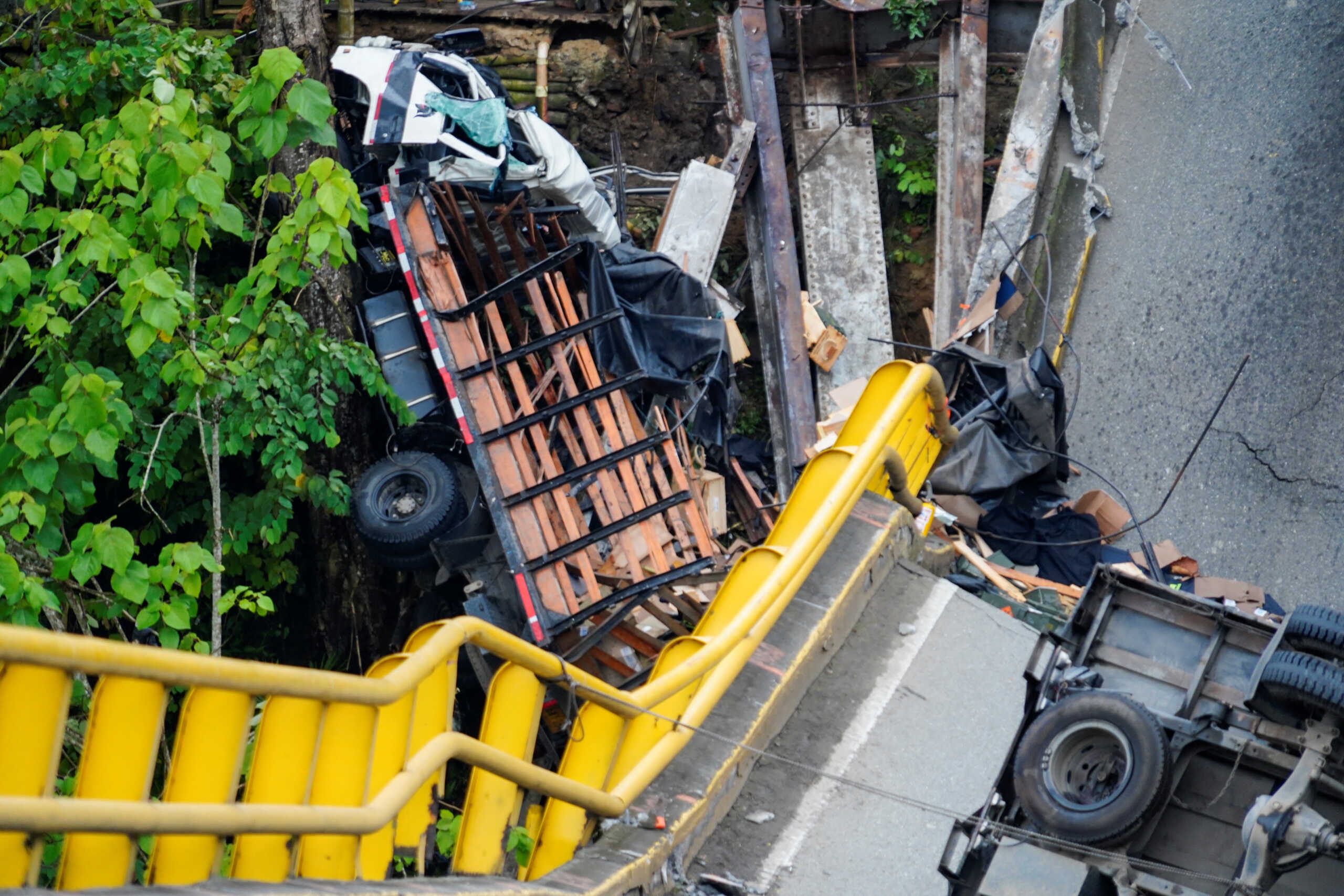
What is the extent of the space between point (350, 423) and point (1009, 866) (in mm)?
6621

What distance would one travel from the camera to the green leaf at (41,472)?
461 centimetres

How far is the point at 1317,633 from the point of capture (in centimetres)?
394

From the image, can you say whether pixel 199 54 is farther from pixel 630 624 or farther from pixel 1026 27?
pixel 1026 27

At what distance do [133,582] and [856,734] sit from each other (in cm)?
300

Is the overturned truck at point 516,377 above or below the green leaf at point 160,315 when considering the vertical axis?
above

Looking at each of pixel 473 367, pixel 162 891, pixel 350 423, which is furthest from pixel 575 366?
pixel 162 891

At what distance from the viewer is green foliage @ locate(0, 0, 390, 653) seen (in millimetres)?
4613

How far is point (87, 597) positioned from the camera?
20.1ft

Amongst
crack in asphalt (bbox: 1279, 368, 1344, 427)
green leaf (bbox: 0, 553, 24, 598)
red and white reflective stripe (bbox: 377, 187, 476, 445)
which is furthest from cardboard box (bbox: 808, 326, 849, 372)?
green leaf (bbox: 0, 553, 24, 598)

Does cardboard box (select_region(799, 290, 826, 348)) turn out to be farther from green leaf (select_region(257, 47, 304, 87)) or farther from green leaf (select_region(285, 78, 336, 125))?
green leaf (select_region(257, 47, 304, 87))

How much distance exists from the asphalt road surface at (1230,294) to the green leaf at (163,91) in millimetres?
7208

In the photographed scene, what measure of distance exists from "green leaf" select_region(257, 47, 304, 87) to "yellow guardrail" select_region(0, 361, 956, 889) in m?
2.50

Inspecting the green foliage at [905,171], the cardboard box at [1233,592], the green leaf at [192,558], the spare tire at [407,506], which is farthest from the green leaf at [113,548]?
the green foliage at [905,171]

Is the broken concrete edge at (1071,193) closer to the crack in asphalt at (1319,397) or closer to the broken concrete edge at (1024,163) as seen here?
the broken concrete edge at (1024,163)
